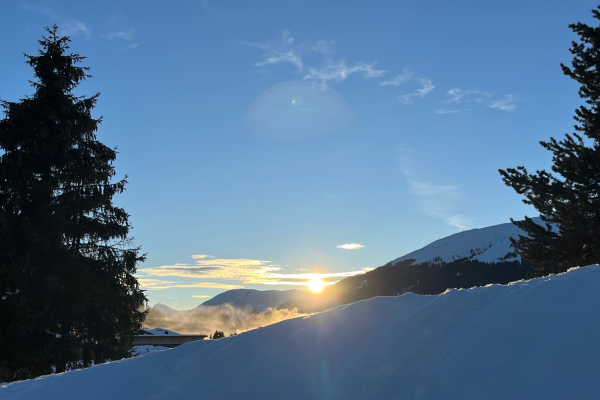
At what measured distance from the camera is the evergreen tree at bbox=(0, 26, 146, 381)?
1577cm

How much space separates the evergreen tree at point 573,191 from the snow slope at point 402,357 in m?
12.5

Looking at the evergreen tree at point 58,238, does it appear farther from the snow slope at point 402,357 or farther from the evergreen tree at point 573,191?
the evergreen tree at point 573,191

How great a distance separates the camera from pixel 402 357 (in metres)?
5.94

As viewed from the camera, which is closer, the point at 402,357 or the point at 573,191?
the point at 402,357

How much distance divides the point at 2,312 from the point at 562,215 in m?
21.5

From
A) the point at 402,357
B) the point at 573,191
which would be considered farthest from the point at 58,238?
the point at 573,191

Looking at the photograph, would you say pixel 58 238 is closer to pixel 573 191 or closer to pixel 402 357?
pixel 402 357

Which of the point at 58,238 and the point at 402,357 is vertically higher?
the point at 58,238

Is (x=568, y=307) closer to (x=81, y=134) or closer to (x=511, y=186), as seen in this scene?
(x=511, y=186)

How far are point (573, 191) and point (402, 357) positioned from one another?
51.6 feet

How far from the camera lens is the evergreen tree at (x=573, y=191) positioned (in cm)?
1714

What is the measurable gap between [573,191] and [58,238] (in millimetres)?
20655

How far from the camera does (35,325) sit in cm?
1543

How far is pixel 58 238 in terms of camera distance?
53.7 ft
